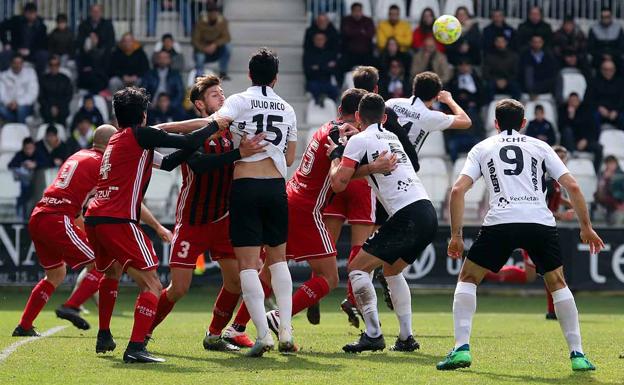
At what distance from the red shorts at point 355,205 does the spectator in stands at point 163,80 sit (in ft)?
33.4

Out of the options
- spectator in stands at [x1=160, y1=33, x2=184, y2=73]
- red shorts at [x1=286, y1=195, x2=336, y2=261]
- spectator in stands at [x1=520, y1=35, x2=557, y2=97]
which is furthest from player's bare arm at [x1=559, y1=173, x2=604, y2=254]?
spectator in stands at [x1=160, y1=33, x2=184, y2=73]

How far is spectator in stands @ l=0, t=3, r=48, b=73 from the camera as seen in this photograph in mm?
22828

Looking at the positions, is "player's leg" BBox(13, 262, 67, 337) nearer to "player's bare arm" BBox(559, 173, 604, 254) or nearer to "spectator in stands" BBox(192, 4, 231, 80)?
"player's bare arm" BBox(559, 173, 604, 254)

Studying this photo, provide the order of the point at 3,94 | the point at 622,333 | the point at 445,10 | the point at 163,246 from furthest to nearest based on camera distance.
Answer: the point at 445,10 → the point at 3,94 → the point at 163,246 → the point at 622,333

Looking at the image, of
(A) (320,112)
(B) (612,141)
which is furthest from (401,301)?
(B) (612,141)

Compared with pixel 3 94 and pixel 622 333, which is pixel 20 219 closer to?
pixel 3 94

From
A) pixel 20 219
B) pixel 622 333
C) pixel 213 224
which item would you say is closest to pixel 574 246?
pixel 622 333

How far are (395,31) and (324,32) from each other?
137 centimetres

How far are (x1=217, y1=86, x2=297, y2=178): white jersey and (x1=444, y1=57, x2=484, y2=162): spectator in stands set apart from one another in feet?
38.4

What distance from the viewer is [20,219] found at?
19.0 metres

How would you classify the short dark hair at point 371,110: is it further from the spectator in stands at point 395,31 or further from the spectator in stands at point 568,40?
the spectator in stands at point 568,40

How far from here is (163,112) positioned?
21.4 m

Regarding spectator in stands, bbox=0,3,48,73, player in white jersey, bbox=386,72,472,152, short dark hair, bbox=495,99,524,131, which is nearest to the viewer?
short dark hair, bbox=495,99,524,131

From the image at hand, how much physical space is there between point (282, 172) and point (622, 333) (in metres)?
4.90
